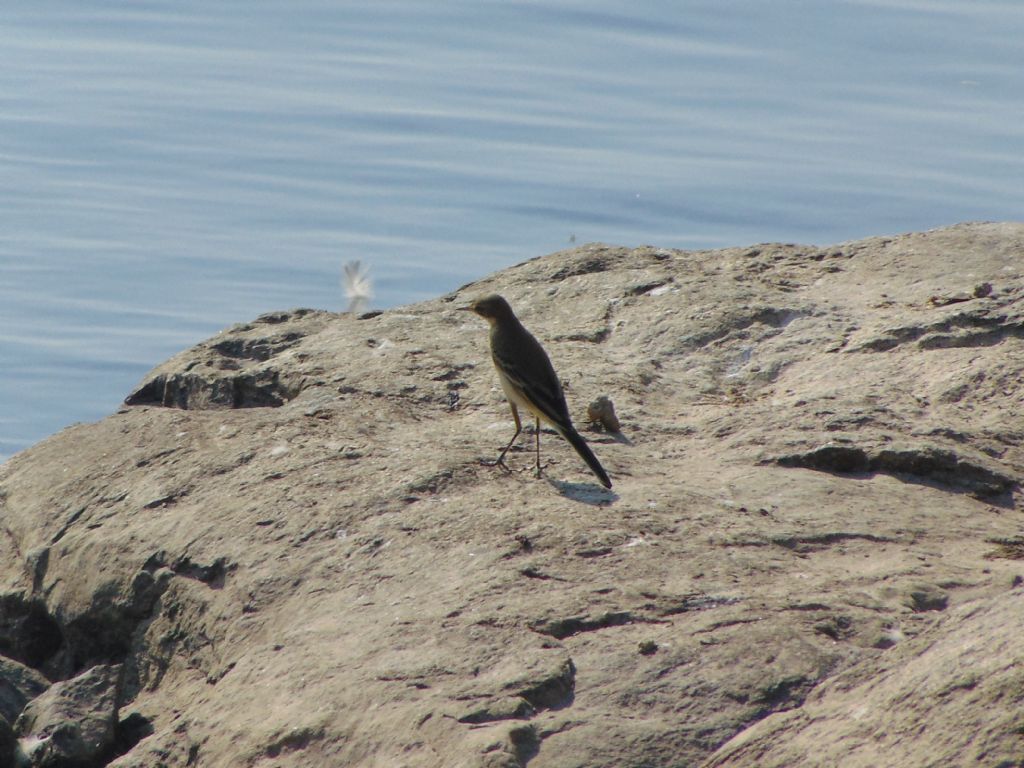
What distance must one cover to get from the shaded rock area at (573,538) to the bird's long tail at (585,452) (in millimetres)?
83

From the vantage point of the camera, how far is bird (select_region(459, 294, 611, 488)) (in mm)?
5832

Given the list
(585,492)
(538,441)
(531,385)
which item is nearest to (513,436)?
(538,441)

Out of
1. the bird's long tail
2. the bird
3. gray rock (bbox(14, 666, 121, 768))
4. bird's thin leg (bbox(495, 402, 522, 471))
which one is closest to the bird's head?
the bird

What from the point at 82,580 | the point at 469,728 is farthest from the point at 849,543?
the point at 82,580

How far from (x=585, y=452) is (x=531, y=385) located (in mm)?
457

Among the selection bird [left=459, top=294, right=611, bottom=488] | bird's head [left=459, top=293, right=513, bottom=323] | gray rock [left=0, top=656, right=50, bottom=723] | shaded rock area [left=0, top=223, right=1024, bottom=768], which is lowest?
gray rock [left=0, top=656, right=50, bottom=723]

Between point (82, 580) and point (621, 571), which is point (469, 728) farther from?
point (82, 580)

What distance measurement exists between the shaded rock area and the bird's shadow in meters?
0.02

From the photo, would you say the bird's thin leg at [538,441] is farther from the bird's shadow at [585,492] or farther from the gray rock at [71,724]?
the gray rock at [71,724]

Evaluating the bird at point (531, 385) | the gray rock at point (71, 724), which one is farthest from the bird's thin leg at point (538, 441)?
the gray rock at point (71, 724)

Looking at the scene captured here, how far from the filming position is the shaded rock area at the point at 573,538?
4258 millimetres

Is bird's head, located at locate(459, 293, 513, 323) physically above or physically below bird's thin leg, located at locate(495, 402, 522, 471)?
above

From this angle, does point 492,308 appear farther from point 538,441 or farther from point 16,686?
point 16,686

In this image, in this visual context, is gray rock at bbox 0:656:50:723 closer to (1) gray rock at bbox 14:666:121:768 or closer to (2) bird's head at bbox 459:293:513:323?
(1) gray rock at bbox 14:666:121:768
